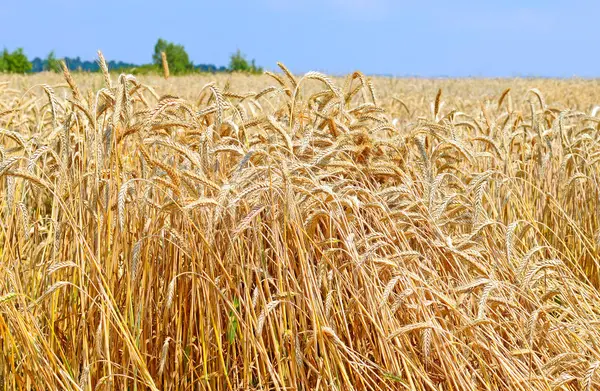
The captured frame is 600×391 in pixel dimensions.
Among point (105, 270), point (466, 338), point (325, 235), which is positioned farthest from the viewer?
point (325, 235)

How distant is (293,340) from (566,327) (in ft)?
2.77

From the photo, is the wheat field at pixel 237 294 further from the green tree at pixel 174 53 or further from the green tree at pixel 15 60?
the green tree at pixel 174 53

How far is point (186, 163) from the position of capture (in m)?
2.25

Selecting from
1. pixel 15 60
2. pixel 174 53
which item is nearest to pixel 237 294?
pixel 15 60

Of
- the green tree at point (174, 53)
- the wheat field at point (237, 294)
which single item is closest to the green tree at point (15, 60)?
the green tree at point (174, 53)

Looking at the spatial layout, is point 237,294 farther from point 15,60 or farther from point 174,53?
point 174,53

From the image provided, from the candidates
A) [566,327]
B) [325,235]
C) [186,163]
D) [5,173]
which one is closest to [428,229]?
[325,235]

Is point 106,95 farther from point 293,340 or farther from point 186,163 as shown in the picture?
point 293,340

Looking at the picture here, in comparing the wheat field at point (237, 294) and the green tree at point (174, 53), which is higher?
the wheat field at point (237, 294)

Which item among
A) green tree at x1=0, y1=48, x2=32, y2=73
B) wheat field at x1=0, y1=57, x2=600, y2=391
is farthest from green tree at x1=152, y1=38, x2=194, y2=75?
wheat field at x1=0, y1=57, x2=600, y2=391

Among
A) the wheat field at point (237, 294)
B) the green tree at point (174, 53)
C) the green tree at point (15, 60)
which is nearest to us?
the wheat field at point (237, 294)

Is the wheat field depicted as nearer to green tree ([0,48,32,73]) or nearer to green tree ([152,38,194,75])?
green tree ([0,48,32,73])

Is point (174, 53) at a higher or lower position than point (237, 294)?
lower

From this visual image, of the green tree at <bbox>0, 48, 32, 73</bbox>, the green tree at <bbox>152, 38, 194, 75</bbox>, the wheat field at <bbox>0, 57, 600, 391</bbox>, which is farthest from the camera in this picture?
the green tree at <bbox>152, 38, 194, 75</bbox>
